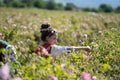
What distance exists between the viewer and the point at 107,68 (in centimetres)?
616

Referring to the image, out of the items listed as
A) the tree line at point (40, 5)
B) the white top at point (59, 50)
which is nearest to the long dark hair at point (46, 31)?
the white top at point (59, 50)

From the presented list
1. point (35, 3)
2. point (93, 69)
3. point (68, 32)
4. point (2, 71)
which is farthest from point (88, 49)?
point (35, 3)

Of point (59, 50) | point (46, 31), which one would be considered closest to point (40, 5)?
point (46, 31)

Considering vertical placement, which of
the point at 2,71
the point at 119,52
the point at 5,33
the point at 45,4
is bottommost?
the point at 45,4

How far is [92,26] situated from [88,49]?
46.8 feet

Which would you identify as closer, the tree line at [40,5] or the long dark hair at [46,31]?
the long dark hair at [46,31]

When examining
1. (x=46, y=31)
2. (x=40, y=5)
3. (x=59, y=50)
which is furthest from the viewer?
(x=40, y=5)

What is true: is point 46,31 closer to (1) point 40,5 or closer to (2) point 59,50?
(2) point 59,50

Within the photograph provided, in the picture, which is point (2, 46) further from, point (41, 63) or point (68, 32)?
point (68, 32)

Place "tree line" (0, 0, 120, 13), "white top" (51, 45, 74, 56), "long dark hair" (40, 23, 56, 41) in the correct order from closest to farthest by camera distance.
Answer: "white top" (51, 45, 74, 56)
"long dark hair" (40, 23, 56, 41)
"tree line" (0, 0, 120, 13)

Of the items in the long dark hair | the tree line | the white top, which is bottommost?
the tree line

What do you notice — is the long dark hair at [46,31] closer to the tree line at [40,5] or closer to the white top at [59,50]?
the white top at [59,50]

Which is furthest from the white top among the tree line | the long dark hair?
the tree line

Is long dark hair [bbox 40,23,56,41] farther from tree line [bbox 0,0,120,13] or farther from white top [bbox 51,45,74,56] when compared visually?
tree line [bbox 0,0,120,13]
